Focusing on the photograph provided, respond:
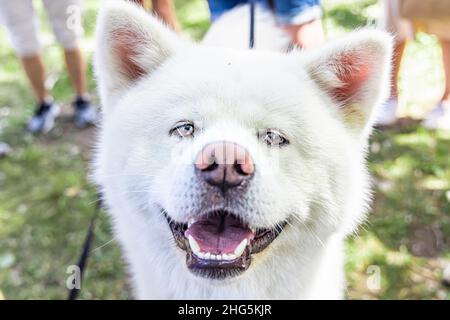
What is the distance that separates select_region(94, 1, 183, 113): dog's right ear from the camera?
182cm

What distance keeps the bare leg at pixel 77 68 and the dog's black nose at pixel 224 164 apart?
114 inches

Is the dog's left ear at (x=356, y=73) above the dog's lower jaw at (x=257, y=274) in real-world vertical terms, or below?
above

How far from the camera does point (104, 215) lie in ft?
11.5

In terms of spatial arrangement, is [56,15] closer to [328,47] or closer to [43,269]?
[43,269]

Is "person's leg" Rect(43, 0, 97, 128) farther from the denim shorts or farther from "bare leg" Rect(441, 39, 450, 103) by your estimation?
"bare leg" Rect(441, 39, 450, 103)

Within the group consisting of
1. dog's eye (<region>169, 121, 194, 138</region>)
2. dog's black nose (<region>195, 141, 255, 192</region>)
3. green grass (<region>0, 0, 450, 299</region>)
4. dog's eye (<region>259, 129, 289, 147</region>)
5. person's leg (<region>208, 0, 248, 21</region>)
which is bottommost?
green grass (<region>0, 0, 450, 299</region>)

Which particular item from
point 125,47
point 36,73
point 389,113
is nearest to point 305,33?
point 125,47

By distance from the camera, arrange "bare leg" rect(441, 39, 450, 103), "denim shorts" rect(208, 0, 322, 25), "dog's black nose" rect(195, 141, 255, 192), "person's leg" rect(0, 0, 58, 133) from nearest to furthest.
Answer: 1. "dog's black nose" rect(195, 141, 255, 192)
2. "denim shorts" rect(208, 0, 322, 25)
3. "person's leg" rect(0, 0, 58, 133)
4. "bare leg" rect(441, 39, 450, 103)

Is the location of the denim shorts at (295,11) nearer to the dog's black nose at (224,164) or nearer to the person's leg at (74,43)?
the dog's black nose at (224,164)

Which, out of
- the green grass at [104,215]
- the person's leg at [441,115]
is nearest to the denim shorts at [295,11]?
the green grass at [104,215]

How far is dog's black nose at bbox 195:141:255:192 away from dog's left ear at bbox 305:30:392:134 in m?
0.57

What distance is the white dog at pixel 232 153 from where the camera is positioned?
5.29 feet


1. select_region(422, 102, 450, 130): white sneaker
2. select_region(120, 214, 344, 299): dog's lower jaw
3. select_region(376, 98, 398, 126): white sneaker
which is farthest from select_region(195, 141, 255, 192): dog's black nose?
select_region(422, 102, 450, 130): white sneaker

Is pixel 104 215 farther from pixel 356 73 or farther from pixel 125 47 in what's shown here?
pixel 356 73
